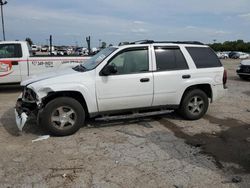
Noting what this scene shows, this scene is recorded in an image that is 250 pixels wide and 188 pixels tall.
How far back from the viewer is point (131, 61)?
6039 mm

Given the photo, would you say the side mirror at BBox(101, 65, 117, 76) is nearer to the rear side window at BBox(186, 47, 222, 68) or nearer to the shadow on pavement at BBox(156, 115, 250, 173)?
the shadow on pavement at BBox(156, 115, 250, 173)

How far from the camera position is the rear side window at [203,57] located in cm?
664

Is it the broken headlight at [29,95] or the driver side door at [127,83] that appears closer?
the broken headlight at [29,95]

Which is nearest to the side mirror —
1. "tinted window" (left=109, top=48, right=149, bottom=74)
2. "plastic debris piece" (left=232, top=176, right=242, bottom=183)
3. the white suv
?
the white suv

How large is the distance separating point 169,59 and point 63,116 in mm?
2581

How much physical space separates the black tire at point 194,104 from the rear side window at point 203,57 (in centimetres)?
63

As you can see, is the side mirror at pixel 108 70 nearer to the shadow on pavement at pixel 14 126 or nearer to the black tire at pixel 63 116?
the black tire at pixel 63 116

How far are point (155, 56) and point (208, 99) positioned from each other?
1716 mm

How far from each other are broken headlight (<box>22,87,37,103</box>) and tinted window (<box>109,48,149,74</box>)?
5.32 feet

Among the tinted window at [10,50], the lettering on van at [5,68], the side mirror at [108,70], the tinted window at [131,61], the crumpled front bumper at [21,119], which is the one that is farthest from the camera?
the tinted window at [10,50]

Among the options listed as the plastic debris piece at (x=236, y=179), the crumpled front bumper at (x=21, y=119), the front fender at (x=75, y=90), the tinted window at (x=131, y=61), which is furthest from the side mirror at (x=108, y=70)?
the plastic debris piece at (x=236, y=179)

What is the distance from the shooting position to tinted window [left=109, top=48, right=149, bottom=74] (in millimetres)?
5918

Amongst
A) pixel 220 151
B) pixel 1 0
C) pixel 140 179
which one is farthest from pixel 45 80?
pixel 1 0

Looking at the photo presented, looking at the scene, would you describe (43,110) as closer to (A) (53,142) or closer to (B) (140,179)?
(A) (53,142)
